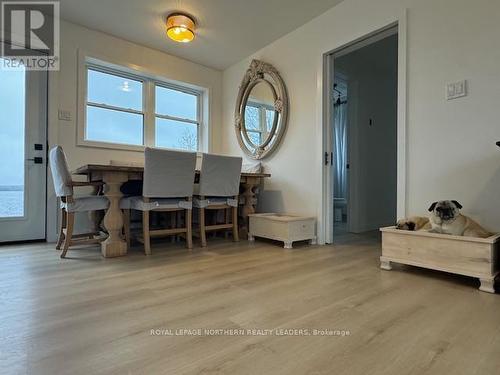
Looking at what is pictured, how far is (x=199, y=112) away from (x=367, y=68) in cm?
250

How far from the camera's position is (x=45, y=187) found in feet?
9.96

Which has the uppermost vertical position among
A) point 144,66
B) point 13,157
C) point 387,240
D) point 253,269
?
point 144,66

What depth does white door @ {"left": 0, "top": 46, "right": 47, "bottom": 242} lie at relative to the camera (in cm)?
287

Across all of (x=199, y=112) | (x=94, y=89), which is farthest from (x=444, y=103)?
(x=94, y=89)

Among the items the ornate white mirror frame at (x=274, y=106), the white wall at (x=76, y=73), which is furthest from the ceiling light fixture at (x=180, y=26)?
the ornate white mirror frame at (x=274, y=106)

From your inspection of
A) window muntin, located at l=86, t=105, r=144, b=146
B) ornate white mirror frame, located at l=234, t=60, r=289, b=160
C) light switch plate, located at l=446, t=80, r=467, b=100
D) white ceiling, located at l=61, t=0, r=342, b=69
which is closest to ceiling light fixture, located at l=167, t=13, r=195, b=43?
white ceiling, located at l=61, t=0, r=342, b=69

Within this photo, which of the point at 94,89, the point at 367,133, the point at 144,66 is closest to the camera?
the point at 94,89

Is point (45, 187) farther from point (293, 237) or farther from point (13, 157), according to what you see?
point (293, 237)

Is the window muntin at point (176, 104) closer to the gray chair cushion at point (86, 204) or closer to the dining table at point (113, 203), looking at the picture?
the dining table at point (113, 203)

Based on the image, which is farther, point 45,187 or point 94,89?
point 94,89

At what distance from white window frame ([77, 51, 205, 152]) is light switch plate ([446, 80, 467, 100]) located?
121 inches

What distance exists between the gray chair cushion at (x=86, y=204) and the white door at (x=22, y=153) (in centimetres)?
90

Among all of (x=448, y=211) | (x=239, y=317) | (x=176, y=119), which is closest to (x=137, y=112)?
(x=176, y=119)

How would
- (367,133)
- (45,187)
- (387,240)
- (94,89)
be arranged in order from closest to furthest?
(387,240) < (45,187) < (94,89) < (367,133)
